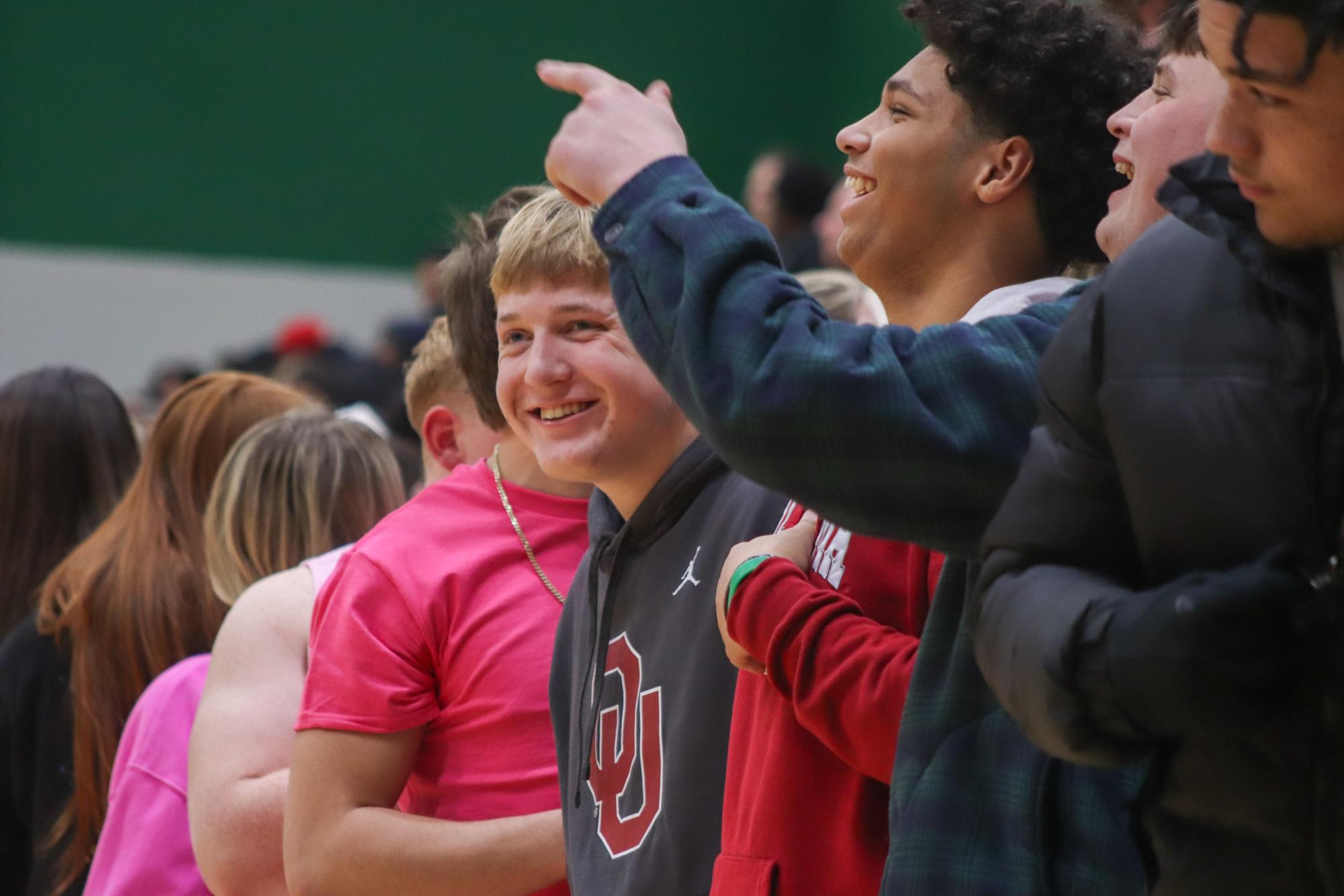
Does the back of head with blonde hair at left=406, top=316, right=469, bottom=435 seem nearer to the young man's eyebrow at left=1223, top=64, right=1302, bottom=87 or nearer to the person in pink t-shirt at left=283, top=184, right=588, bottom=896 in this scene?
the person in pink t-shirt at left=283, top=184, right=588, bottom=896

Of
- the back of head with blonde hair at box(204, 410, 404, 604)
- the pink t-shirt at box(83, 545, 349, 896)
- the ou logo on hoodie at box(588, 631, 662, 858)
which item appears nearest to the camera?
the ou logo on hoodie at box(588, 631, 662, 858)

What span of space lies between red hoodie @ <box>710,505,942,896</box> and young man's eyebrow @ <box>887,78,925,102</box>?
20.0 inches

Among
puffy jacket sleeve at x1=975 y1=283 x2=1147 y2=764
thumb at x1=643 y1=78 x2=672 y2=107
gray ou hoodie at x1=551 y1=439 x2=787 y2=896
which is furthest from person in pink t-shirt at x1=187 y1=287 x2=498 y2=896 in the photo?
puffy jacket sleeve at x1=975 y1=283 x2=1147 y2=764

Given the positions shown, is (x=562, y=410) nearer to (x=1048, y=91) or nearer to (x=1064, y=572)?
(x=1048, y=91)

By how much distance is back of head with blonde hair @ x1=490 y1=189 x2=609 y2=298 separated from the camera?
84.9 inches

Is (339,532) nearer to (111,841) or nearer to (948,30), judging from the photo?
(111,841)

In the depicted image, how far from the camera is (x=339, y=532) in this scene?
9.91 feet

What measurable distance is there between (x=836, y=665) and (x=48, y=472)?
2.45 meters

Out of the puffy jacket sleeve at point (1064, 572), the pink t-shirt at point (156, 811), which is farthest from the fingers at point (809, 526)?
the pink t-shirt at point (156, 811)

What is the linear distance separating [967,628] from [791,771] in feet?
1.05

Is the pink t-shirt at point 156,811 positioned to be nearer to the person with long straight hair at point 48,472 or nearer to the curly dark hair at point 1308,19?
the person with long straight hair at point 48,472

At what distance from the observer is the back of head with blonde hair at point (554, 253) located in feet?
7.07

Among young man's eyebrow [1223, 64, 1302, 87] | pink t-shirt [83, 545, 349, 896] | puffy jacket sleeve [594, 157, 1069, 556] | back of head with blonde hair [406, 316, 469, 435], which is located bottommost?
pink t-shirt [83, 545, 349, 896]

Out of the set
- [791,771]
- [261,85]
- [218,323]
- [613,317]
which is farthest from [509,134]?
[791,771]
